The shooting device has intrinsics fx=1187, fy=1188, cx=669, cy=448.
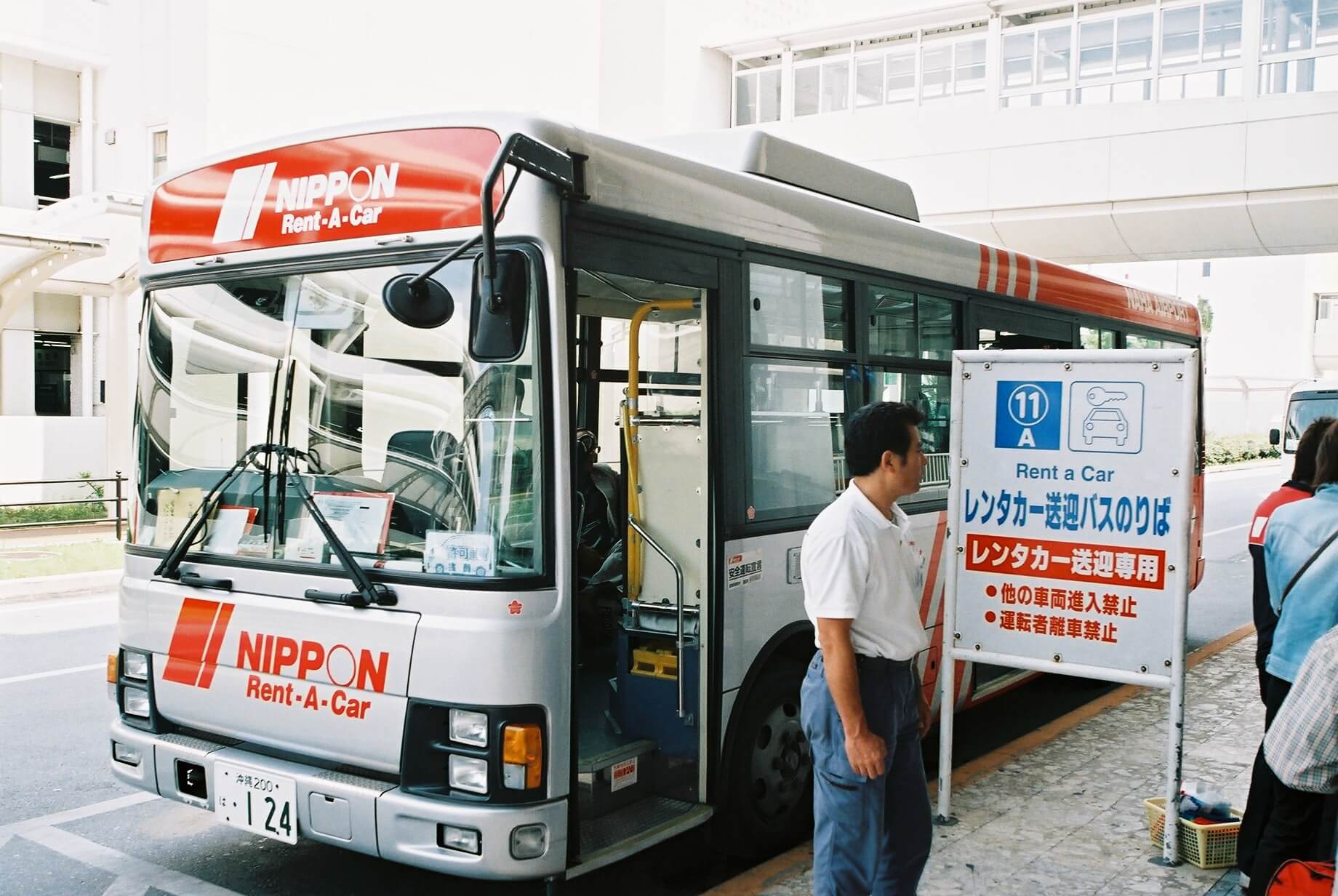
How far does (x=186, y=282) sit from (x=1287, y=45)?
2083 centimetres

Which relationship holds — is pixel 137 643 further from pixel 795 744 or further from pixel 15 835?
pixel 795 744

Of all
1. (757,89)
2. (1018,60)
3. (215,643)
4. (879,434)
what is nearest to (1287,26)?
(1018,60)

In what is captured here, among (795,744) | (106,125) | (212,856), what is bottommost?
(212,856)

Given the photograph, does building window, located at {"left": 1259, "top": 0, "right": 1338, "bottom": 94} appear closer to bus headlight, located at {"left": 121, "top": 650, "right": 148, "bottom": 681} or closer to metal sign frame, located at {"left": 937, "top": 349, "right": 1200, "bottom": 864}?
metal sign frame, located at {"left": 937, "top": 349, "right": 1200, "bottom": 864}

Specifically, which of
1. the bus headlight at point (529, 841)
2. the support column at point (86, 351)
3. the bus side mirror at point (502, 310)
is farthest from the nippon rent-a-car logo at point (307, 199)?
the support column at point (86, 351)

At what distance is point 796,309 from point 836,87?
2466 centimetres

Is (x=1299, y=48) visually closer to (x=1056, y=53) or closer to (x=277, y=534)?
(x=1056, y=53)

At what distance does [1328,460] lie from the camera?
14.7 ft

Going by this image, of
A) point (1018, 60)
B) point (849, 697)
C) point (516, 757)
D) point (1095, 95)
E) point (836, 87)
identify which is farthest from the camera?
point (836, 87)

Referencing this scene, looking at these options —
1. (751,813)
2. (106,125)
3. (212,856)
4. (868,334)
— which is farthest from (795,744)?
(106,125)

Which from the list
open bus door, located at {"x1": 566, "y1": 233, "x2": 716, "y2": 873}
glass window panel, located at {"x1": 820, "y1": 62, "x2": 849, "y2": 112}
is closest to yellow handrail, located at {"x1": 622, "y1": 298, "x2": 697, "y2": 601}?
open bus door, located at {"x1": 566, "y1": 233, "x2": 716, "y2": 873}

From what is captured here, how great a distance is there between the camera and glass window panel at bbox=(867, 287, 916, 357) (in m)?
6.02

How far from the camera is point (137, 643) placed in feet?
15.7

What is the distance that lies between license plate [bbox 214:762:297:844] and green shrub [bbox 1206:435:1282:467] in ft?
141
